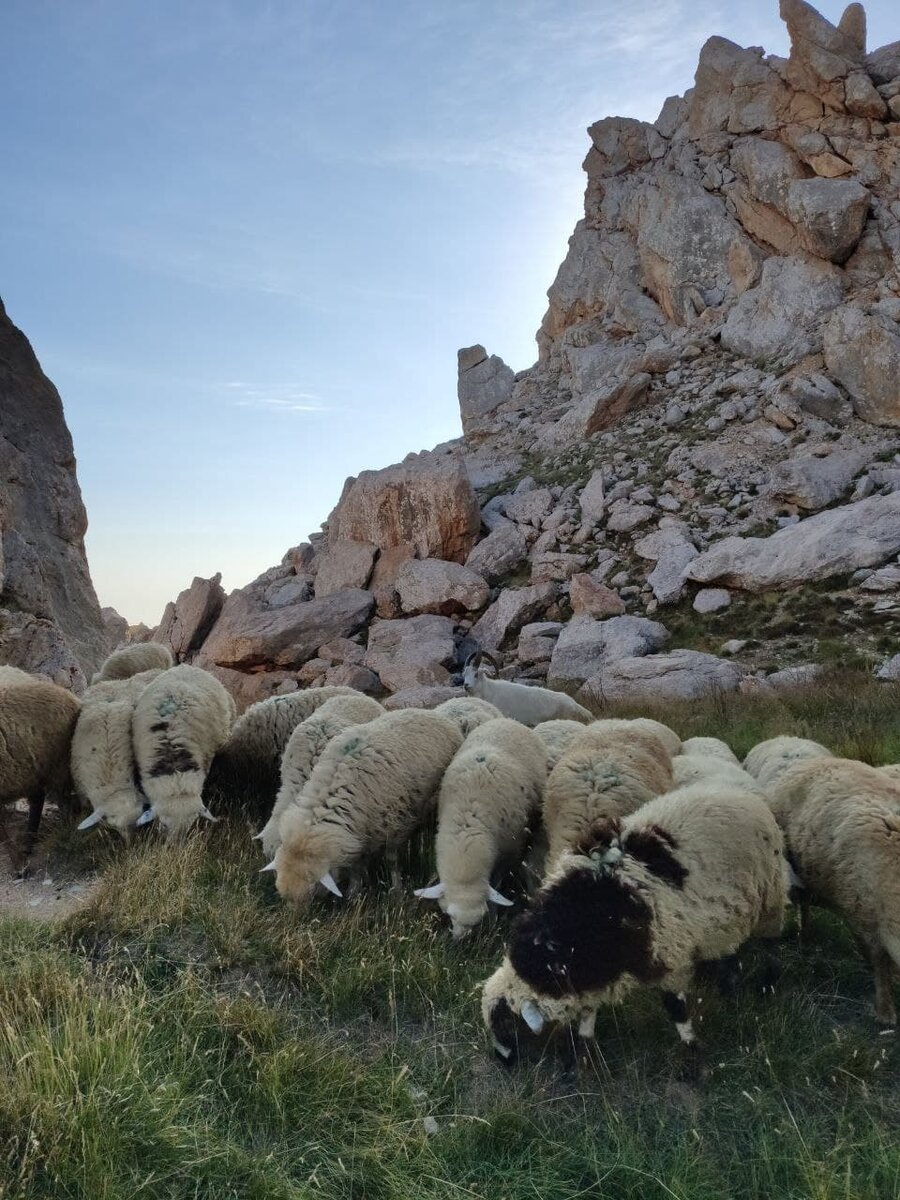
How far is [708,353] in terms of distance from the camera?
37812mm

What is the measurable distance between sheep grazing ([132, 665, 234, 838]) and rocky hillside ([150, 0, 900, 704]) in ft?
33.0

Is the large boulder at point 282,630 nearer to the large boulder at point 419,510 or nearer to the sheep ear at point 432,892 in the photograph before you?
the large boulder at point 419,510

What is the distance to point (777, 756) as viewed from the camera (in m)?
6.76

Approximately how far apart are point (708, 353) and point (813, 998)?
122 feet

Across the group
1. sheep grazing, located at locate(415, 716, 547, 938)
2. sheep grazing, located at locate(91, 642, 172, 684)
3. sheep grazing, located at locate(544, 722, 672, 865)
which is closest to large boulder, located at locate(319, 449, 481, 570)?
sheep grazing, located at locate(91, 642, 172, 684)

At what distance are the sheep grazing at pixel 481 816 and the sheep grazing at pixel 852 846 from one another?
6.25 ft

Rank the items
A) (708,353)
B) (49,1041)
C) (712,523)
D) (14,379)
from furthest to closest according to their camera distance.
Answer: (708,353), (712,523), (14,379), (49,1041)

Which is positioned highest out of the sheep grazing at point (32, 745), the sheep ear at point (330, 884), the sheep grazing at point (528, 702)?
the sheep grazing at point (32, 745)

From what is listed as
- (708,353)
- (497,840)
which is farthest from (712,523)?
(497,840)

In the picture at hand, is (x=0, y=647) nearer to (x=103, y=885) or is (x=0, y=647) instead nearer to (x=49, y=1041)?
(x=103, y=885)

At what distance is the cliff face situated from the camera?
1225 cm

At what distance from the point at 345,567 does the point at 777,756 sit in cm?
2614

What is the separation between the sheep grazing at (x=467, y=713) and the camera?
819cm

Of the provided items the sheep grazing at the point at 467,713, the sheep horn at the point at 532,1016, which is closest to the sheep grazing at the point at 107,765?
the sheep grazing at the point at 467,713
